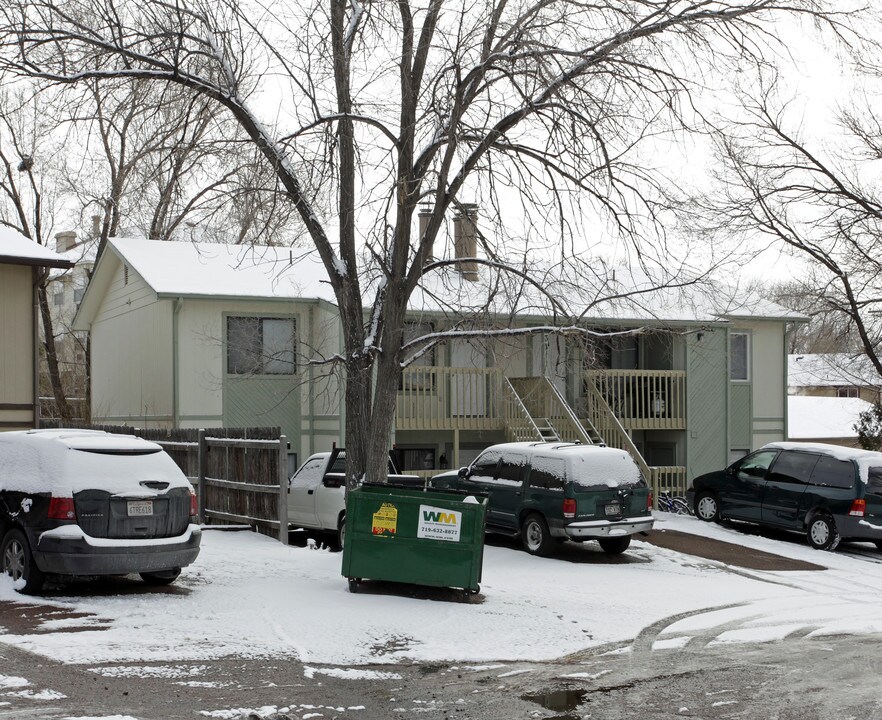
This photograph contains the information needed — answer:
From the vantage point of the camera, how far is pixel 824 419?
180 ft

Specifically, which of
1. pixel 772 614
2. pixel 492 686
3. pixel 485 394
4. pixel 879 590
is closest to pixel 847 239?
pixel 485 394

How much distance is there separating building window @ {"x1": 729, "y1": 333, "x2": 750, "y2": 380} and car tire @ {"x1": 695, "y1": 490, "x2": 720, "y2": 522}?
9.03 m

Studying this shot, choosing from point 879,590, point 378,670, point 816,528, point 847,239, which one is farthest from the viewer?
point 847,239

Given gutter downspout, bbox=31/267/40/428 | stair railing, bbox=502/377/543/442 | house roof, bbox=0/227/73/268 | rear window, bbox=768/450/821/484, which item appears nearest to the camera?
house roof, bbox=0/227/73/268

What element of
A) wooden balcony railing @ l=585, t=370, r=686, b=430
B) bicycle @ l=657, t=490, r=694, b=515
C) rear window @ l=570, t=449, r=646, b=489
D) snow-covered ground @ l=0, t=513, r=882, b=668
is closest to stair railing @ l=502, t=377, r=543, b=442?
wooden balcony railing @ l=585, t=370, r=686, b=430

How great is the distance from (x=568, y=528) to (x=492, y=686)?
7550 mm

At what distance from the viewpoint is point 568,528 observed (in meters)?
15.7

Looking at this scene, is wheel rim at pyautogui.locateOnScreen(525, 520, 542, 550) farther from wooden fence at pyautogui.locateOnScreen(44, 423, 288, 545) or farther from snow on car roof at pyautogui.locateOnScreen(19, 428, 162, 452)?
snow on car roof at pyautogui.locateOnScreen(19, 428, 162, 452)


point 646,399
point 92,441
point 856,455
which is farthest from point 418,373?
point 92,441

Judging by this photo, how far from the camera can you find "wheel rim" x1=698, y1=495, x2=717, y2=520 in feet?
67.0

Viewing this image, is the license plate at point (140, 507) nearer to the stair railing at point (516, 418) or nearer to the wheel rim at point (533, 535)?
the wheel rim at point (533, 535)

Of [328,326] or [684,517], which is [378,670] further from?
[328,326]

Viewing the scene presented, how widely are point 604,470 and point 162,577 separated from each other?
7.13 meters

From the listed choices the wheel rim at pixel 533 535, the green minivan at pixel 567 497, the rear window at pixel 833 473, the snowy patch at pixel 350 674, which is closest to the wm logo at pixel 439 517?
the snowy patch at pixel 350 674
